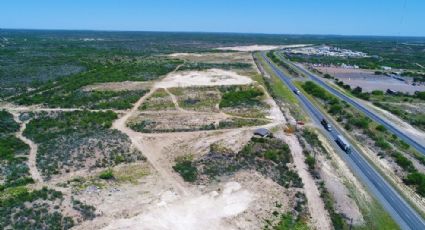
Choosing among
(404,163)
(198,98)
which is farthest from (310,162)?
(198,98)

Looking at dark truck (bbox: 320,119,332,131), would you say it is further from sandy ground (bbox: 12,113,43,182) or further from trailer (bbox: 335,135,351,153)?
sandy ground (bbox: 12,113,43,182)

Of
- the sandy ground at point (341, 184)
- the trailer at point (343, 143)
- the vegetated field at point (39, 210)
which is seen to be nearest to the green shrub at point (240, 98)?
the trailer at point (343, 143)

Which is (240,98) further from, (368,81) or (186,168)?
(368,81)

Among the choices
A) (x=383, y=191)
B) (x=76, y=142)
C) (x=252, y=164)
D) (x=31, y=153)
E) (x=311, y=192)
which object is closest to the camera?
(x=311, y=192)

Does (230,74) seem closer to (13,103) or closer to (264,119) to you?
(264,119)

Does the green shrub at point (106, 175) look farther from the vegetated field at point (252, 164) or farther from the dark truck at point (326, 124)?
the dark truck at point (326, 124)

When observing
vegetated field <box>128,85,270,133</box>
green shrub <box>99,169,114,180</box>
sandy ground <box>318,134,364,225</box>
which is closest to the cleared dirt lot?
vegetated field <box>128,85,270,133</box>

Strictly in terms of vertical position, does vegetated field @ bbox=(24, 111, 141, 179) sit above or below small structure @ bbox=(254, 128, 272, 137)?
below
